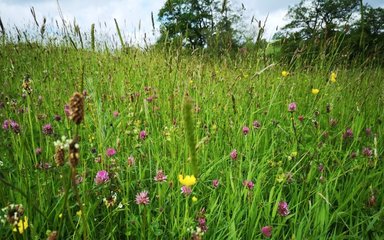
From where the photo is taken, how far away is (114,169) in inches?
56.6

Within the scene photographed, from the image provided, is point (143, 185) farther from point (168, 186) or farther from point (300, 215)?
point (300, 215)

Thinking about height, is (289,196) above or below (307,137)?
below

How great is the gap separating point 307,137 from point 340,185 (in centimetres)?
57

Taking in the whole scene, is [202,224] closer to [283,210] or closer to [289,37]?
[283,210]

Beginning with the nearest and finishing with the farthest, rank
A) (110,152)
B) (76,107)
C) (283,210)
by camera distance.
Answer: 1. (76,107)
2. (283,210)
3. (110,152)

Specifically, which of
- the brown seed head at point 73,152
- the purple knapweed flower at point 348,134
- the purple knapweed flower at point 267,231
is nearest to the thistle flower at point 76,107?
the brown seed head at point 73,152

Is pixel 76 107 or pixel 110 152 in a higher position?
pixel 76 107

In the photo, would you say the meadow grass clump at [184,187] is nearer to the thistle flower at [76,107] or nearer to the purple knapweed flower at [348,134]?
the purple knapweed flower at [348,134]

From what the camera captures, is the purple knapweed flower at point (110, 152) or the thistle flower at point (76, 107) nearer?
the thistle flower at point (76, 107)

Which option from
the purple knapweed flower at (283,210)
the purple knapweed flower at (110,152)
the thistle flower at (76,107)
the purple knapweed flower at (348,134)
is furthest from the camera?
the purple knapweed flower at (348,134)

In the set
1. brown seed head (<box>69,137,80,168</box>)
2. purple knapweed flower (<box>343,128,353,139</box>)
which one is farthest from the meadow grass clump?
brown seed head (<box>69,137,80,168</box>)

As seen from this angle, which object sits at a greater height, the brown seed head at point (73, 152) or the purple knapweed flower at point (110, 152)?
the brown seed head at point (73, 152)

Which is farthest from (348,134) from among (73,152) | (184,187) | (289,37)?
(289,37)

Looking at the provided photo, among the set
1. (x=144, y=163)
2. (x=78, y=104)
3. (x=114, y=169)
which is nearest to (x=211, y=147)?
(x=144, y=163)
